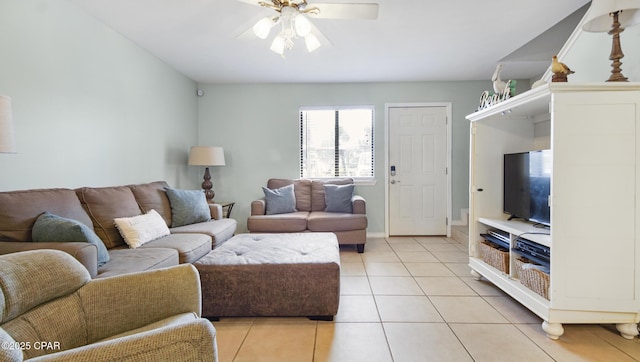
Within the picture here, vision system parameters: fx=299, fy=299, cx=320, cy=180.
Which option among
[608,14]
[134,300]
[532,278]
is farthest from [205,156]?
[608,14]

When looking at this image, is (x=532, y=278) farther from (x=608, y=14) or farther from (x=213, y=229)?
(x=213, y=229)

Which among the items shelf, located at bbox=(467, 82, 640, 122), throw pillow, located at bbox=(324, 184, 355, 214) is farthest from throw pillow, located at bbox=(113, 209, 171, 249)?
shelf, located at bbox=(467, 82, 640, 122)

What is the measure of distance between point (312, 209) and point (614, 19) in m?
3.43

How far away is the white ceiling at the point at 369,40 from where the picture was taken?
8.14 feet

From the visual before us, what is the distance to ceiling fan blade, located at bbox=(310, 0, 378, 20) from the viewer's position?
203cm

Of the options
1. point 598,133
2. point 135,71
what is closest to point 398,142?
point 598,133

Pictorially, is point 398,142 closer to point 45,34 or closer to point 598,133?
point 598,133

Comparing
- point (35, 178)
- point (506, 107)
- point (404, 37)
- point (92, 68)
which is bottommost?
point (35, 178)

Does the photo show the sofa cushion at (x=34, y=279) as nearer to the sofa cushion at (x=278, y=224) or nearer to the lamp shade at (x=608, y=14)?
the sofa cushion at (x=278, y=224)

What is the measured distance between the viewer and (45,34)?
2.18 m

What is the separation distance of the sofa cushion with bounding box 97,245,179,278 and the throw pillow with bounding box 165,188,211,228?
0.78 m

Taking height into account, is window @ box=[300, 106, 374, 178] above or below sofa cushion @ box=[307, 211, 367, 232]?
above

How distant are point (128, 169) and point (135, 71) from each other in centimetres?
106

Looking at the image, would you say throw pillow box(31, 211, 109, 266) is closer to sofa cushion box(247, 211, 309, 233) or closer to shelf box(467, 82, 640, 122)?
sofa cushion box(247, 211, 309, 233)
